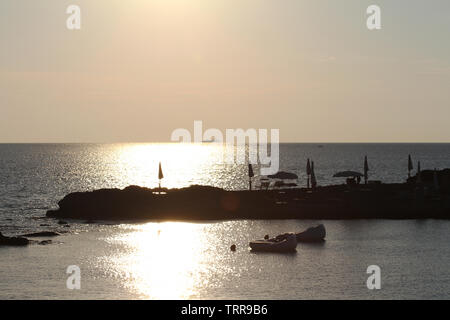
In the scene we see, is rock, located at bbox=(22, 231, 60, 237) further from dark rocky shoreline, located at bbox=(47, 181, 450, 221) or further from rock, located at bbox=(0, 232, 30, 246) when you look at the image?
dark rocky shoreline, located at bbox=(47, 181, 450, 221)

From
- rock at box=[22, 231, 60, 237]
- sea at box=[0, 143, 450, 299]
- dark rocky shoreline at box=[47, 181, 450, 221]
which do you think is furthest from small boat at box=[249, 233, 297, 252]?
rock at box=[22, 231, 60, 237]

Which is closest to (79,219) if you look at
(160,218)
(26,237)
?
(160,218)

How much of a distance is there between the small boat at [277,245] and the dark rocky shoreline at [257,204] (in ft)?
57.4

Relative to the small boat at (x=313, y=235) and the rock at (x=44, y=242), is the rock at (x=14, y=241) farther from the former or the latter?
the small boat at (x=313, y=235)

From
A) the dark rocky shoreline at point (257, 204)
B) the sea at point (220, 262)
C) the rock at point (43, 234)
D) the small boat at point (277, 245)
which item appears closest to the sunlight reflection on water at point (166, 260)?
the sea at point (220, 262)

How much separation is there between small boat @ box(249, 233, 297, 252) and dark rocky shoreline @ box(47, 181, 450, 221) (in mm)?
17507

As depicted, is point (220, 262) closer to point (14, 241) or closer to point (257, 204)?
point (14, 241)

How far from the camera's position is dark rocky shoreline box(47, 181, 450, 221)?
7056cm

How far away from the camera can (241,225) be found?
66750mm

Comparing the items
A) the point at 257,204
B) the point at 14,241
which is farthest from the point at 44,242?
the point at 257,204

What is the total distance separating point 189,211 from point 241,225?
25.0ft

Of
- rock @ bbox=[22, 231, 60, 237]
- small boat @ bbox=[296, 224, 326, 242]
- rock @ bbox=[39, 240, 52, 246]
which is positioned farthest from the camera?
rock @ bbox=[22, 231, 60, 237]

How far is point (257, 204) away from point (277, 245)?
21597 millimetres

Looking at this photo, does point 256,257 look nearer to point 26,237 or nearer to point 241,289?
point 241,289
